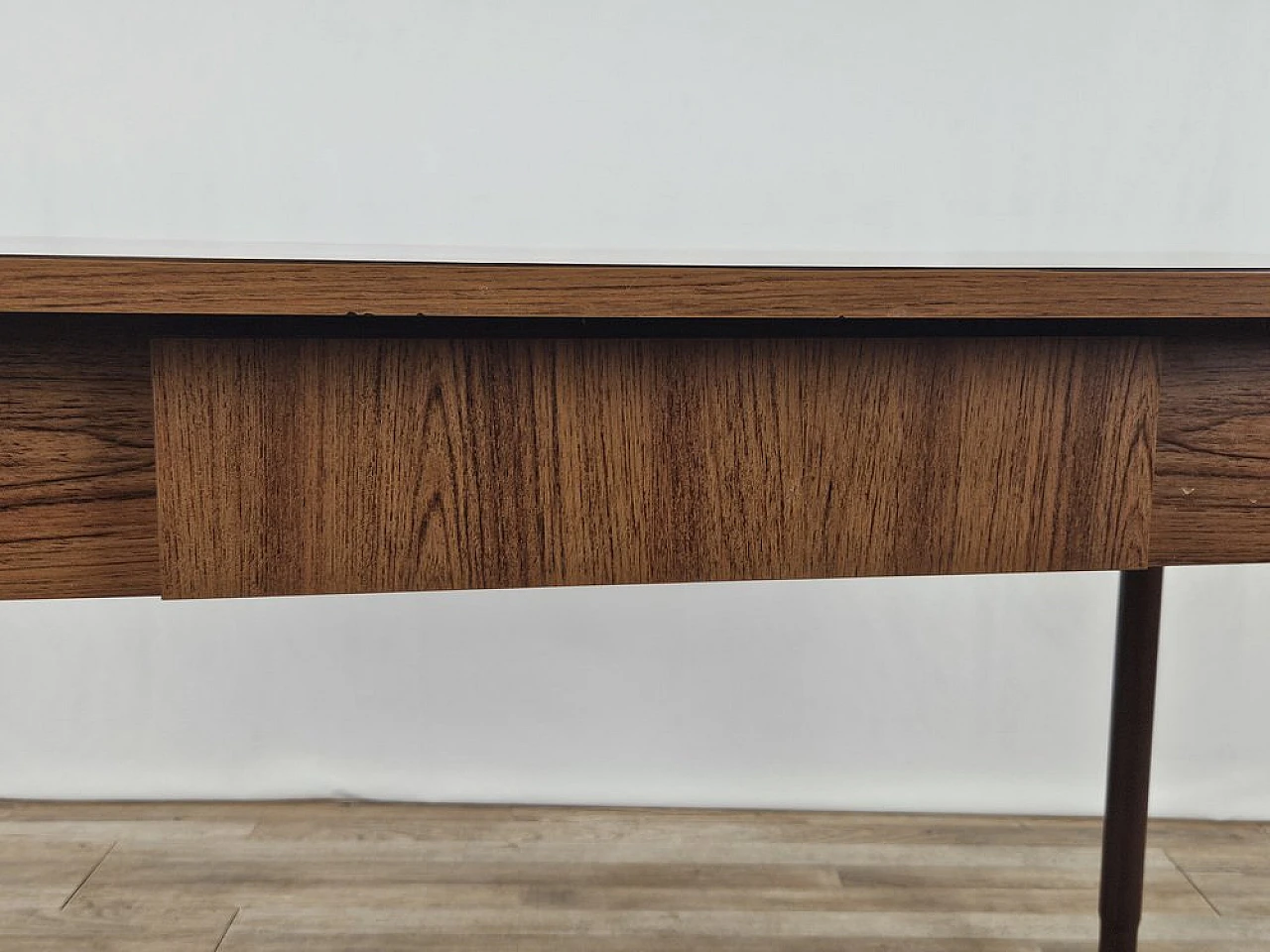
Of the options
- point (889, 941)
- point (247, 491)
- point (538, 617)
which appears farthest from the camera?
point (538, 617)

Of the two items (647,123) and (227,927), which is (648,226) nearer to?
(647,123)

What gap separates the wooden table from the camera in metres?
0.54

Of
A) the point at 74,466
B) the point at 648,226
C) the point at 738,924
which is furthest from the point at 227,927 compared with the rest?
the point at 648,226

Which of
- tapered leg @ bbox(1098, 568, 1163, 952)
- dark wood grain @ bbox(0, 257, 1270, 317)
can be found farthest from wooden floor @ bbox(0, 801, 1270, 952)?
dark wood grain @ bbox(0, 257, 1270, 317)

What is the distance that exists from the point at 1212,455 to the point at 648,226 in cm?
118

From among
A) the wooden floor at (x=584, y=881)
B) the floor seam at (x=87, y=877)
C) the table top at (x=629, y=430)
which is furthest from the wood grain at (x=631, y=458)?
the floor seam at (x=87, y=877)

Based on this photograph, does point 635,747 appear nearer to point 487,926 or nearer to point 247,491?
point 487,926

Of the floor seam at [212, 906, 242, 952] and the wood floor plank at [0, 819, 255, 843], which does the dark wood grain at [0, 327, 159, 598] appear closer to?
the floor seam at [212, 906, 242, 952]

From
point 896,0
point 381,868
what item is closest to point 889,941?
point 381,868

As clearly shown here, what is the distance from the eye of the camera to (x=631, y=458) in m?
0.58

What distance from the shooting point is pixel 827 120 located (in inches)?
68.0

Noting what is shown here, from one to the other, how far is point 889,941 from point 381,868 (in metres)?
0.64

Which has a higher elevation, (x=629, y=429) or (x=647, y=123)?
(x=647, y=123)

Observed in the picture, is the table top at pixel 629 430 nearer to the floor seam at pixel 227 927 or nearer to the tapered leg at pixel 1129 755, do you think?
the tapered leg at pixel 1129 755
